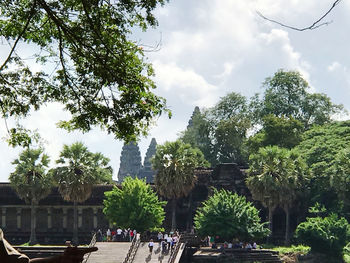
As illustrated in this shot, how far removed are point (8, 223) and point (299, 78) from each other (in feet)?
142

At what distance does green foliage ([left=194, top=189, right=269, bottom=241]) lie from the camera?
5128 cm

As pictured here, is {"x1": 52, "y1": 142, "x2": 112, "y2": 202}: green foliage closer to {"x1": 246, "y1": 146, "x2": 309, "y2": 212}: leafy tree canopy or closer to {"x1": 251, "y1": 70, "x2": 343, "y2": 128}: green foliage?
{"x1": 246, "y1": 146, "x2": 309, "y2": 212}: leafy tree canopy

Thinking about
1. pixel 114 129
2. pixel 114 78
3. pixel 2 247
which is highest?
pixel 114 78

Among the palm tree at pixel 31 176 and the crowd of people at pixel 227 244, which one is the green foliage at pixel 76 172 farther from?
the crowd of people at pixel 227 244

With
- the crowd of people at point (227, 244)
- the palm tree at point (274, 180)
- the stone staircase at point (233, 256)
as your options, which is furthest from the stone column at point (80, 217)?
the stone staircase at point (233, 256)

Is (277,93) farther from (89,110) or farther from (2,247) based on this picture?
(2,247)

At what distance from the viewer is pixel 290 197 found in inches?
2295

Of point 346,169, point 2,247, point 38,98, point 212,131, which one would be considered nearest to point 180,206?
point 346,169

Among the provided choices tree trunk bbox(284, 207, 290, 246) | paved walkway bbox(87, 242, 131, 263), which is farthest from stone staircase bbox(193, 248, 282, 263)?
tree trunk bbox(284, 207, 290, 246)

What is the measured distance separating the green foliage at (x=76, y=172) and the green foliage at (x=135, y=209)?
3.70 m

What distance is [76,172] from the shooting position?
57.7 m

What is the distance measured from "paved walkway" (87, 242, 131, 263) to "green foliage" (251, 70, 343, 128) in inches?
1802

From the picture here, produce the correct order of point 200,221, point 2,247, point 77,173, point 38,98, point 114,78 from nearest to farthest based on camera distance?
point 2,247 < point 114,78 < point 38,98 < point 200,221 < point 77,173

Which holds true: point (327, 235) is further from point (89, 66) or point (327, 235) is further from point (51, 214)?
point (89, 66)
